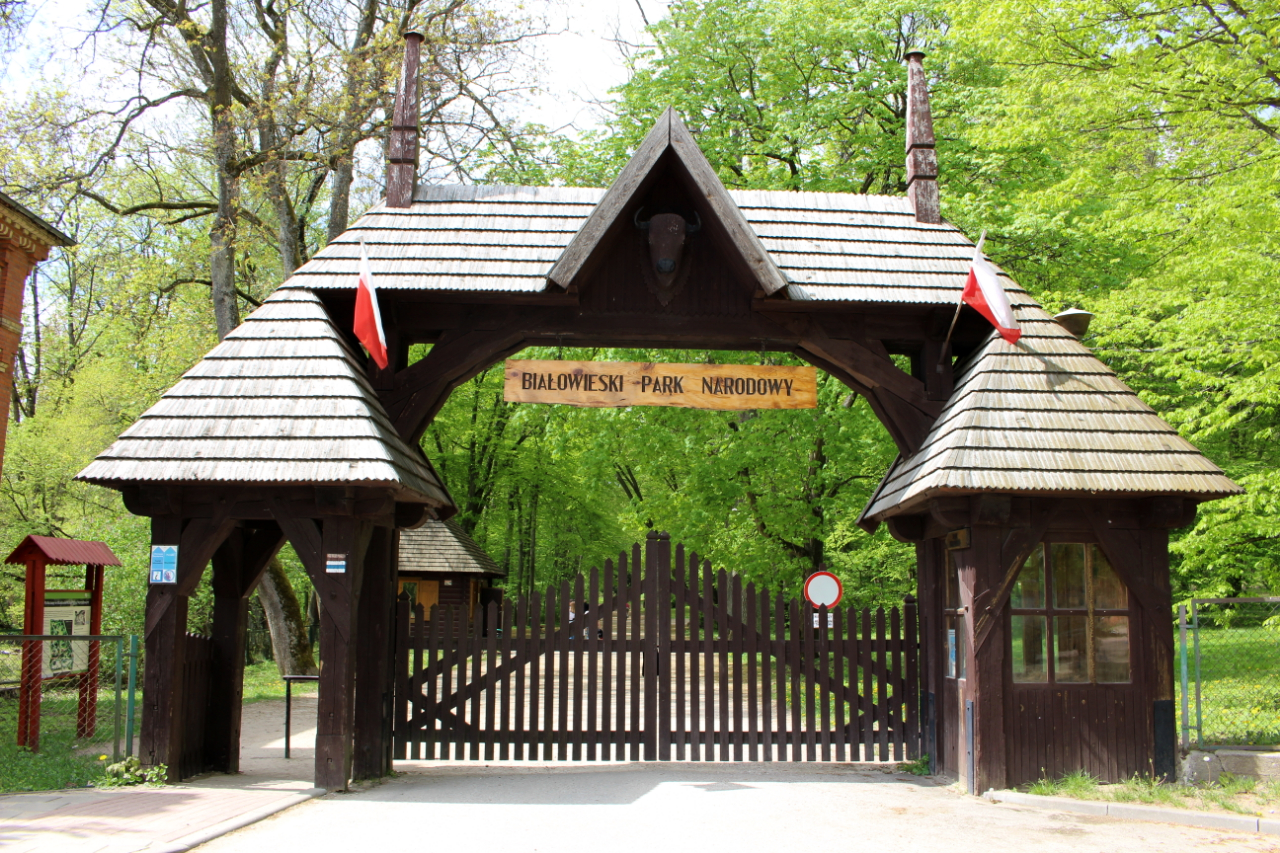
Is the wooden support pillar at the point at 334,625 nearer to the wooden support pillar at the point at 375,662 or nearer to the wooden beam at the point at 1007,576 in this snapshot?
the wooden support pillar at the point at 375,662

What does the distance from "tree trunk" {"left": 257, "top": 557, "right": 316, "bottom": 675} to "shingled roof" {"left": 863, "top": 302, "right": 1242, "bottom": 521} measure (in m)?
13.6

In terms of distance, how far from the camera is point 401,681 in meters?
9.70

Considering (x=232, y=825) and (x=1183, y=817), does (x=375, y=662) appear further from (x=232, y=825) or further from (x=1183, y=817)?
(x=1183, y=817)

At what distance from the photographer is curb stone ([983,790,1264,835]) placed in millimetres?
7215

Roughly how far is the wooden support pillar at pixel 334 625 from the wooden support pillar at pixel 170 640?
766mm

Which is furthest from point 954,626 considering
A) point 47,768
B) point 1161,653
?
point 47,768

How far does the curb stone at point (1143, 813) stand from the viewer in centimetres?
721

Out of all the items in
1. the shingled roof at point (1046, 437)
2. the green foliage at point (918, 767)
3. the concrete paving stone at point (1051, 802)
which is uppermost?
the shingled roof at point (1046, 437)

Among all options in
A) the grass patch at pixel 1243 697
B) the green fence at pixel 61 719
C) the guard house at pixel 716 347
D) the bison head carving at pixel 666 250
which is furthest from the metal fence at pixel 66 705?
the grass patch at pixel 1243 697

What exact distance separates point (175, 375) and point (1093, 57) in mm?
18751

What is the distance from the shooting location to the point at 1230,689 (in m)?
13.1

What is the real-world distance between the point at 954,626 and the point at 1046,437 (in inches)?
75.1

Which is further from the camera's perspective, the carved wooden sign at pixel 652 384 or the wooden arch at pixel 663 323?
the carved wooden sign at pixel 652 384

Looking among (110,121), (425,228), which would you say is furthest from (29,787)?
(110,121)
